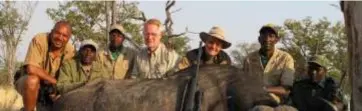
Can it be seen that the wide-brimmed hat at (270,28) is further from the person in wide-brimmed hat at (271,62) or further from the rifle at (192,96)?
the rifle at (192,96)

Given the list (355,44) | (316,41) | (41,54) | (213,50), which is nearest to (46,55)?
(41,54)

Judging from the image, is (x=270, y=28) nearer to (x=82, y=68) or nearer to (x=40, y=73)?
(x=82, y=68)

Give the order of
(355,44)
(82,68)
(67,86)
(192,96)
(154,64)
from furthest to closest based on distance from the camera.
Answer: (154,64), (82,68), (67,86), (192,96), (355,44)

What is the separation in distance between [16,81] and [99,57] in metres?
1.08

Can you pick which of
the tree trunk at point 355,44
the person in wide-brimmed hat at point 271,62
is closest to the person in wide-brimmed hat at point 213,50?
the person in wide-brimmed hat at point 271,62

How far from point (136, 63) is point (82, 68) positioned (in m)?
0.73

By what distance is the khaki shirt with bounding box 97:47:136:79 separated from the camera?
767cm

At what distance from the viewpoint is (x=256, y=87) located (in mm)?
5840

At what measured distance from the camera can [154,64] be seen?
7.67 m

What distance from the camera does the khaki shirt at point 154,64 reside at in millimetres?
→ 7668

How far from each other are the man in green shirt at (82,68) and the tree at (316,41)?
66.6 ft

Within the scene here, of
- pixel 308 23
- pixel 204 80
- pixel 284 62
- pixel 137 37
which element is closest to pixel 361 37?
pixel 204 80

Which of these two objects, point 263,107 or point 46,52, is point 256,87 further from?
point 46,52

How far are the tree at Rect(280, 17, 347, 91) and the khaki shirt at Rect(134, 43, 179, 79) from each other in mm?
19802
